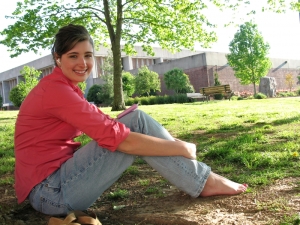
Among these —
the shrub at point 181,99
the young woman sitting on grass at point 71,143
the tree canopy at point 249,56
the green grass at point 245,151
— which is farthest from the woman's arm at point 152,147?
the tree canopy at point 249,56

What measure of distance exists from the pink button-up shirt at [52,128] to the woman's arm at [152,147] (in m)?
0.05

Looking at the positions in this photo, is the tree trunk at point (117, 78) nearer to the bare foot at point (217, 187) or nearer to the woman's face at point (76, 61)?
the bare foot at point (217, 187)

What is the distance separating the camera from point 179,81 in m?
28.2

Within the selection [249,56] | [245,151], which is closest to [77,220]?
[245,151]

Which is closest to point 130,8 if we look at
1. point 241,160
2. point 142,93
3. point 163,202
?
point 241,160

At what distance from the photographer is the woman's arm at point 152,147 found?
202 centimetres

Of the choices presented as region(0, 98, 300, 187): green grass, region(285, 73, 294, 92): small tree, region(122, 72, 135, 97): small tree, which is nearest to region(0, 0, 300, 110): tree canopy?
region(0, 98, 300, 187): green grass

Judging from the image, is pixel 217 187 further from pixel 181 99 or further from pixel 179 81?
pixel 179 81

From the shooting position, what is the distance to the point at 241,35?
2977 centimetres

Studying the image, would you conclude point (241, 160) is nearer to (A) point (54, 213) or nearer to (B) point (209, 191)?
(B) point (209, 191)

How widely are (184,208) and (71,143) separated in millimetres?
847

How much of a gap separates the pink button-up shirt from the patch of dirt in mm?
300

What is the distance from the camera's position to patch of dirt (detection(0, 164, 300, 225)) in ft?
6.77

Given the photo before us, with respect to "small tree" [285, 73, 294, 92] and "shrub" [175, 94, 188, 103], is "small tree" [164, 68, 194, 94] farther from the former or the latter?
"small tree" [285, 73, 294, 92]
